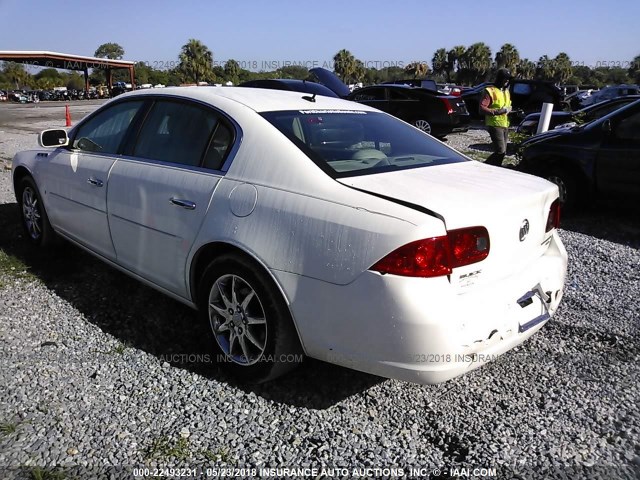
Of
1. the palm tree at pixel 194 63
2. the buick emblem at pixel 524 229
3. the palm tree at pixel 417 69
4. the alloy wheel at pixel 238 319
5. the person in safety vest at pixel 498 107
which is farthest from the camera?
the palm tree at pixel 194 63

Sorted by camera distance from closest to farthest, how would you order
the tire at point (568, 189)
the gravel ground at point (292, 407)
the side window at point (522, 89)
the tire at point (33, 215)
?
the gravel ground at point (292, 407) → the tire at point (33, 215) → the tire at point (568, 189) → the side window at point (522, 89)

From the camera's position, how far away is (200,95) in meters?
3.29

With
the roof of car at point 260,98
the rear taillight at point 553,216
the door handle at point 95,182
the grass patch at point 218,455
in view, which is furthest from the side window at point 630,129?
the grass patch at point 218,455

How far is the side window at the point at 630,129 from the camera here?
5.72 m

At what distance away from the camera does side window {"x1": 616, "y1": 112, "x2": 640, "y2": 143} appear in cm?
572

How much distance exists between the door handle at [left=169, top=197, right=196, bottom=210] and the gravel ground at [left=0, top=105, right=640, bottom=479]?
90cm

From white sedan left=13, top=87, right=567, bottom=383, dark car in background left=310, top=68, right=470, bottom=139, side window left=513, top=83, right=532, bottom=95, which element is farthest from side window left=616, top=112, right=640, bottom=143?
side window left=513, top=83, right=532, bottom=95

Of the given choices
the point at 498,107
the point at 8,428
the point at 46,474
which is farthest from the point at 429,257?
the point at 498,107

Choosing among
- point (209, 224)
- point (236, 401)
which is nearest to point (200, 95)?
point (209, 224)

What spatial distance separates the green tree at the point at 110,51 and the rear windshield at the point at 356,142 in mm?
111846

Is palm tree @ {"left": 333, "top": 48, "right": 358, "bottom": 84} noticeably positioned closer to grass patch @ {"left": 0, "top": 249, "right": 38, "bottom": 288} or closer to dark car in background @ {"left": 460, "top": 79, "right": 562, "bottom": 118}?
dark car in background @ {"left": 460, "top": 79, "right": 562, "bottom": 118}

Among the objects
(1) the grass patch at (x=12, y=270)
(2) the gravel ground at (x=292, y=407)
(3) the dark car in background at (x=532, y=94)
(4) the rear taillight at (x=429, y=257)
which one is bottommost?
(2) the gravel ground at (x=292, y=407)

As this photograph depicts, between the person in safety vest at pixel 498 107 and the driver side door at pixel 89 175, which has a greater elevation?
the person in safety vest at pixel 498 107

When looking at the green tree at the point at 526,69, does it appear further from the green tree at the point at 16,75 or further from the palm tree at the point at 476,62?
the green tree at the point at 16,75
